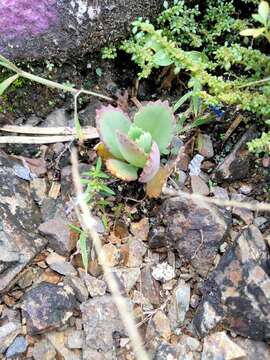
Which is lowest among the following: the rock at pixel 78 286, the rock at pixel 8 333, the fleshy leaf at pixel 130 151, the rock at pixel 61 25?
the rock at pixel 8 333

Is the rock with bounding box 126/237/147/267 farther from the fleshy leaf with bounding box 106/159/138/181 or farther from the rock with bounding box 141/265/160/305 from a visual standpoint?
the fleshy leaf with bounding box 106/159/138/181

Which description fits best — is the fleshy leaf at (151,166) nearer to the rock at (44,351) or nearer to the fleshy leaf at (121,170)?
the fleshy leaf at (121,170)

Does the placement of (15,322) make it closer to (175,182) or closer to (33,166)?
(33,166)

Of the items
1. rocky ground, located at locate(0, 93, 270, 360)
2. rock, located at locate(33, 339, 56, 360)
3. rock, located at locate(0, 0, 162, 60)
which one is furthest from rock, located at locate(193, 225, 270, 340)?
rock, located at locate(0, 0, 162, 60)

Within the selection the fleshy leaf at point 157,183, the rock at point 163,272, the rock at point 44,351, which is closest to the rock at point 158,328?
the rock at point 163,272

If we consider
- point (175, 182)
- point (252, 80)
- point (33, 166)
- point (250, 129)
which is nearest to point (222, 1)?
point (252, 80)

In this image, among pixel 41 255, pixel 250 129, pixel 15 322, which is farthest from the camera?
pixel 250 129
